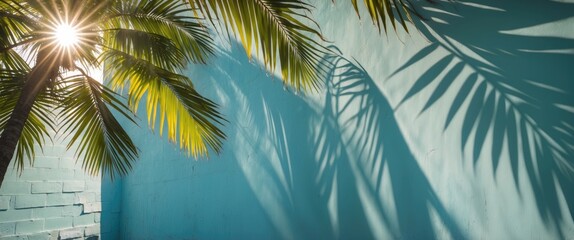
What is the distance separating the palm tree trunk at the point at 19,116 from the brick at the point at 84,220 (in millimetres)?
4169

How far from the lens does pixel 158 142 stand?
588 centimetres

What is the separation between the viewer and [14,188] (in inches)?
207

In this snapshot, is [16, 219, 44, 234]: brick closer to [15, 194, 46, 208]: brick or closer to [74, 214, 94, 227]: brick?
[15, 194, 46, 208]: brick

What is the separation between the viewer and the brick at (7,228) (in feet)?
16.6

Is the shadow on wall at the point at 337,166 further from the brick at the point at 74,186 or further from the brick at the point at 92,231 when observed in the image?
the brick at the point at 92,231

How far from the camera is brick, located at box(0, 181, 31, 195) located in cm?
516

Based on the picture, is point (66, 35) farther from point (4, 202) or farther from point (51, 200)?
point (51, 200)

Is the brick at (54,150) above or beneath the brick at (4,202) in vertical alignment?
above

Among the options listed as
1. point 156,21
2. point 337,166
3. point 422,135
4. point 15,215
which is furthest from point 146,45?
point 15,215

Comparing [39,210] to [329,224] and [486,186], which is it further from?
[486,186]

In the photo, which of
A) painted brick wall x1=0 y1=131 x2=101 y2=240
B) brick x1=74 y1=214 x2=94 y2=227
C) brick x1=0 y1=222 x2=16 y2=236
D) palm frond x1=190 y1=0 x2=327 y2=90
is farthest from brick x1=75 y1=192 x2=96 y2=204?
palm frond x1=190 y1=0 x2=327 y2=90

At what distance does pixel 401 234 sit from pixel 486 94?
3.17 ft

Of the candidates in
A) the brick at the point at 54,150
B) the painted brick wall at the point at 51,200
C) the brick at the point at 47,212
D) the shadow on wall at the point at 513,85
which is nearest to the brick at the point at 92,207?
the painted brick wall at the point at 51,200

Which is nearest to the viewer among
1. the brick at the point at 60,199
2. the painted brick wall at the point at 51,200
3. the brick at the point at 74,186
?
the painted brick wall at the point at 51,200
